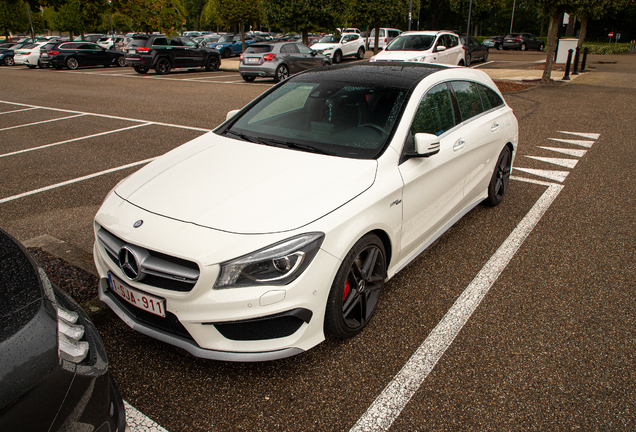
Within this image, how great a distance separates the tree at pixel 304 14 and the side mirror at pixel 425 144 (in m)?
24.3

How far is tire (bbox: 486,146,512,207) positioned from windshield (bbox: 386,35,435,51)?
1164 centimetres

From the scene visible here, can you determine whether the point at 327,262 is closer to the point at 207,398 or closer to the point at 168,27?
the point at 207,398

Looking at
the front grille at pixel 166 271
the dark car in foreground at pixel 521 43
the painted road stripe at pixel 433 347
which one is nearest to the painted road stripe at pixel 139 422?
the front grille at pixel 166 271

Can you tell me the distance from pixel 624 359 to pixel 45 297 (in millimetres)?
3077

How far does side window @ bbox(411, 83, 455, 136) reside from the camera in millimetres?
3559

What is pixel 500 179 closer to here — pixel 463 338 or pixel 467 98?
pixel 467 98

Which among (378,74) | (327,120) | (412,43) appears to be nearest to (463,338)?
(327,120)

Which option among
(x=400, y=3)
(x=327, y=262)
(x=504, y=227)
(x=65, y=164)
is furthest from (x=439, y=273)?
(x=400, y=3)

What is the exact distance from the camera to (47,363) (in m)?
1.59

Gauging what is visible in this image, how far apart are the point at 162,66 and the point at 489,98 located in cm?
2064

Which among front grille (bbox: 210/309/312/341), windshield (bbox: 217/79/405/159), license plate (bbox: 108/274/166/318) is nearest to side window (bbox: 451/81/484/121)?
windshield (bbox: 217/79/405/159)

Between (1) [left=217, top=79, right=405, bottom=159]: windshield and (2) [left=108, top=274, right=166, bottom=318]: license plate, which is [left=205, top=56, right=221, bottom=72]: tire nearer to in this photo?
(1) [left=217, top=79, right=405, bottom=159]: windshield

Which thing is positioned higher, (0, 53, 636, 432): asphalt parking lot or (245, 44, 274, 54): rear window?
(245, 44, 274, 54): rear window

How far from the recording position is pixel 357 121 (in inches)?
140
